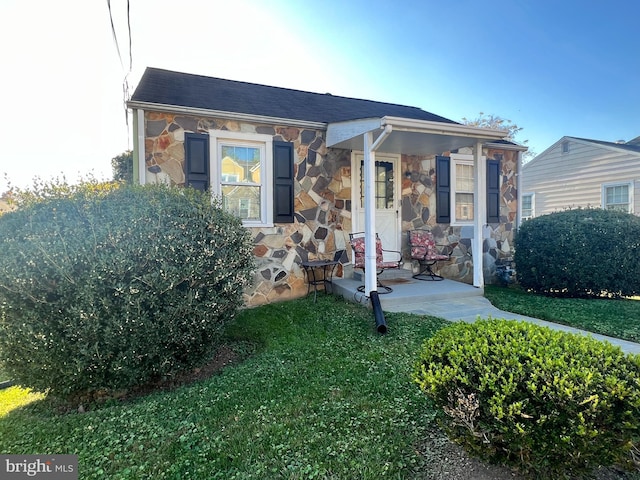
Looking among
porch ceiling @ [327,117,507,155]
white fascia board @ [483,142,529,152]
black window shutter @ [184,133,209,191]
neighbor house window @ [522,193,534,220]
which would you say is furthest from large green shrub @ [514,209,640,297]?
neighbor house window @ [522,193,534,220]

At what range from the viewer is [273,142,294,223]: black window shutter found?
5793 millimetres

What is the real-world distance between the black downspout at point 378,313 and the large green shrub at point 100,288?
79.0 inches

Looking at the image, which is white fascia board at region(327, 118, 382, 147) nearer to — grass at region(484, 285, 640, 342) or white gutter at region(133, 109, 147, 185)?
white gutter at region(133, 109, 147, 185)

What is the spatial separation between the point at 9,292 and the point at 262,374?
209 centimetres

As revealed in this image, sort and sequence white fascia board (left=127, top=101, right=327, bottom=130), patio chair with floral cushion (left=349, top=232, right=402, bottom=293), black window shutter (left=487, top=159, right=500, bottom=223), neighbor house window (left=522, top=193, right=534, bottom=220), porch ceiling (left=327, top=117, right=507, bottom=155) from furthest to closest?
neighbor house window (left=522, top=193, right=534, bottom=220) → black window shutter (left=487, top=159, right=500, bottom=223) → patio chair with floral cushion (left=349, top=232, right=402, bottom=293) → white fascia board (left=127, top=101, right=327, bottom=130) → porch ceiling (left=327, top=117, right=507, bottom=155)

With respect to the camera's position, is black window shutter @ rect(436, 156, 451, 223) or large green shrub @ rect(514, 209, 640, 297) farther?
black window shutter @ rect(436, 156, 451, 223)

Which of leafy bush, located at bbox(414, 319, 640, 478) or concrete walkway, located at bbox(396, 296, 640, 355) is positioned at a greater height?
leafy bush, located at bbox(414, 319, 640, 478)

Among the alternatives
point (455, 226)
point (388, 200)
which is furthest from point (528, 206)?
point (388, 200)

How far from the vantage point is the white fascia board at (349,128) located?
4883 mm

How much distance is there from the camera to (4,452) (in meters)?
2.34

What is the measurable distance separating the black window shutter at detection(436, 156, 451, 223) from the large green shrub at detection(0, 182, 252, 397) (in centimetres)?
534

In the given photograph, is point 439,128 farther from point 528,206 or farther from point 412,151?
point 528,206

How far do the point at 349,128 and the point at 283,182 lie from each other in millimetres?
1357

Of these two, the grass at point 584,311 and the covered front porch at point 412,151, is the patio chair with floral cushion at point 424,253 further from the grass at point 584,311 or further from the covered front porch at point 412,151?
the grass at point 584,311
